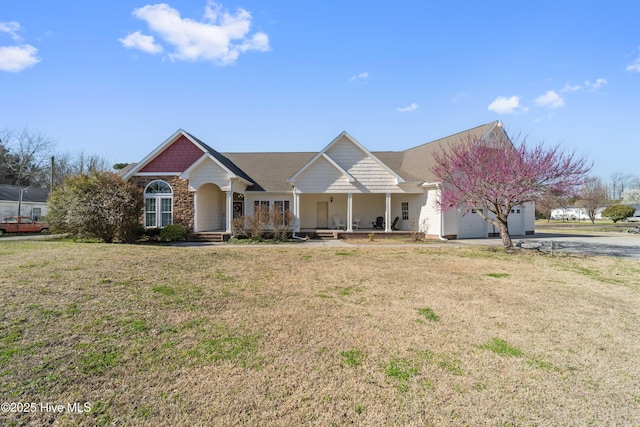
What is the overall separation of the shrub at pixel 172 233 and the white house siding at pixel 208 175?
8.60 ft

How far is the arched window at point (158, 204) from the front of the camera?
19.8 metres

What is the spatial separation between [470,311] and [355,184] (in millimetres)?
15600

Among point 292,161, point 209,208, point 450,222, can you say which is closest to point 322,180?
point 292,161

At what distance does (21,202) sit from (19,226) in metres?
8.19

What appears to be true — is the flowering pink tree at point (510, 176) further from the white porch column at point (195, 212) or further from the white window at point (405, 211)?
the white porch column at point (195, 212)

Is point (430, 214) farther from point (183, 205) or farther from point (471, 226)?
point (183, 205)

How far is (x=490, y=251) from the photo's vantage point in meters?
14.4

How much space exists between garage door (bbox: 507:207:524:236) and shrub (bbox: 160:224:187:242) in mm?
21450

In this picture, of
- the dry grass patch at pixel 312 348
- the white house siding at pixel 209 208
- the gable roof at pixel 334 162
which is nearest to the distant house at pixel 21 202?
the white house siding at pixel 209 208

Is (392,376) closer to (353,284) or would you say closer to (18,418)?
(18,418)

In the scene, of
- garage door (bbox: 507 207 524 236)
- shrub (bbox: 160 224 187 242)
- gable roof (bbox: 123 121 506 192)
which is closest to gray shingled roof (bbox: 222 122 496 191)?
gable roof (bbox: 123 121 506 192)

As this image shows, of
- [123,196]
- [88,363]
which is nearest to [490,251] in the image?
[88,363]

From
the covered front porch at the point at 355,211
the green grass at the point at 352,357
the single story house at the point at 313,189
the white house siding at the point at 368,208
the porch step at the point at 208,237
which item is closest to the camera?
the green grass at the point at 352,357

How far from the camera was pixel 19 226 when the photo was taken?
23.9m
